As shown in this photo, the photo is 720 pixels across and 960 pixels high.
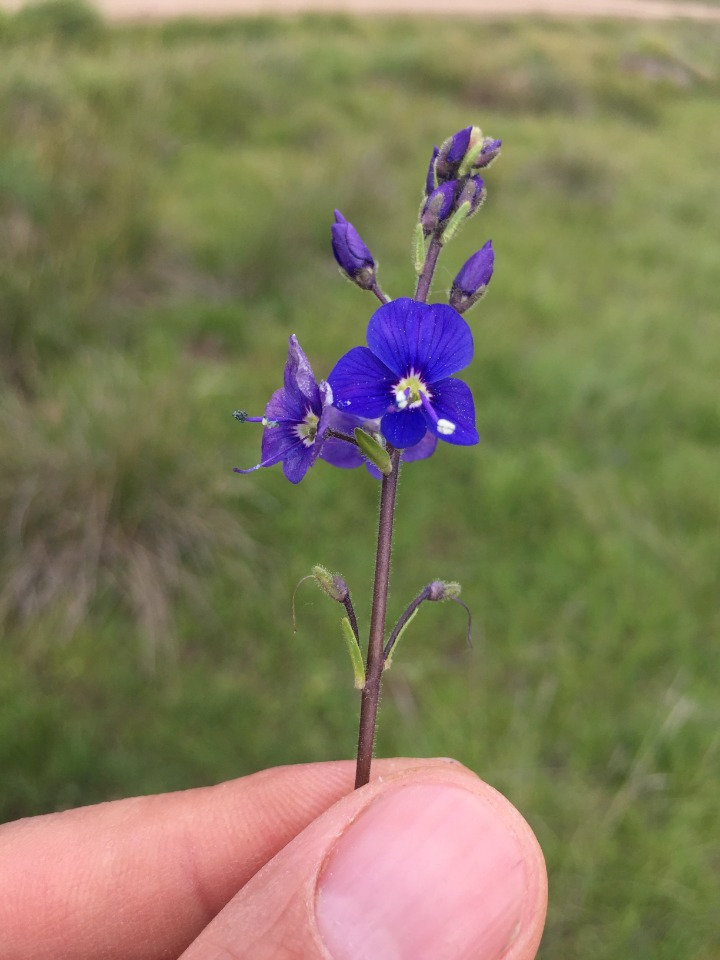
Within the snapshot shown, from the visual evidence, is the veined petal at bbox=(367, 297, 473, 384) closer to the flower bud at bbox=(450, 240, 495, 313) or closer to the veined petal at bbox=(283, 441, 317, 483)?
the flower bud at bbox=(450, 240, 495, 313)

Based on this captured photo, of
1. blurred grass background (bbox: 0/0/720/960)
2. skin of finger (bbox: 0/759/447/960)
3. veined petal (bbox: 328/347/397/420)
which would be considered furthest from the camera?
blurred grass background (bbox: 0/0/720/960)

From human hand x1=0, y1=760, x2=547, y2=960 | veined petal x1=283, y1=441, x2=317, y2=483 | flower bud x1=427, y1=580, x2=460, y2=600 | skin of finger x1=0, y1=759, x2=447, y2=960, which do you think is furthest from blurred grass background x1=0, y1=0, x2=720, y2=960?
veined petal x1=283, y1=441, x2=317, y2=483

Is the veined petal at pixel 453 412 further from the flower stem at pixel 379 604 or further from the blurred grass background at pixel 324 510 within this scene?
the blurred grass background at pixel 324 510

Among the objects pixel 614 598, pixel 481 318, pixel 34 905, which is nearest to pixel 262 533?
pixel 614 598

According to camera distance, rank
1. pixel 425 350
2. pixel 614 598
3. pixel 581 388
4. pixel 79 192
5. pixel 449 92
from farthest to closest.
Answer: pixel 449 92, pixel 79 192, pixel 581 388, pixel 614 598, pixel 425 350

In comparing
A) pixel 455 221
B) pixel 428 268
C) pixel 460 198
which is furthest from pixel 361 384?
pixel 460 198

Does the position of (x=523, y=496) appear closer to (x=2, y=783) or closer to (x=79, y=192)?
(x=2, y=783)
